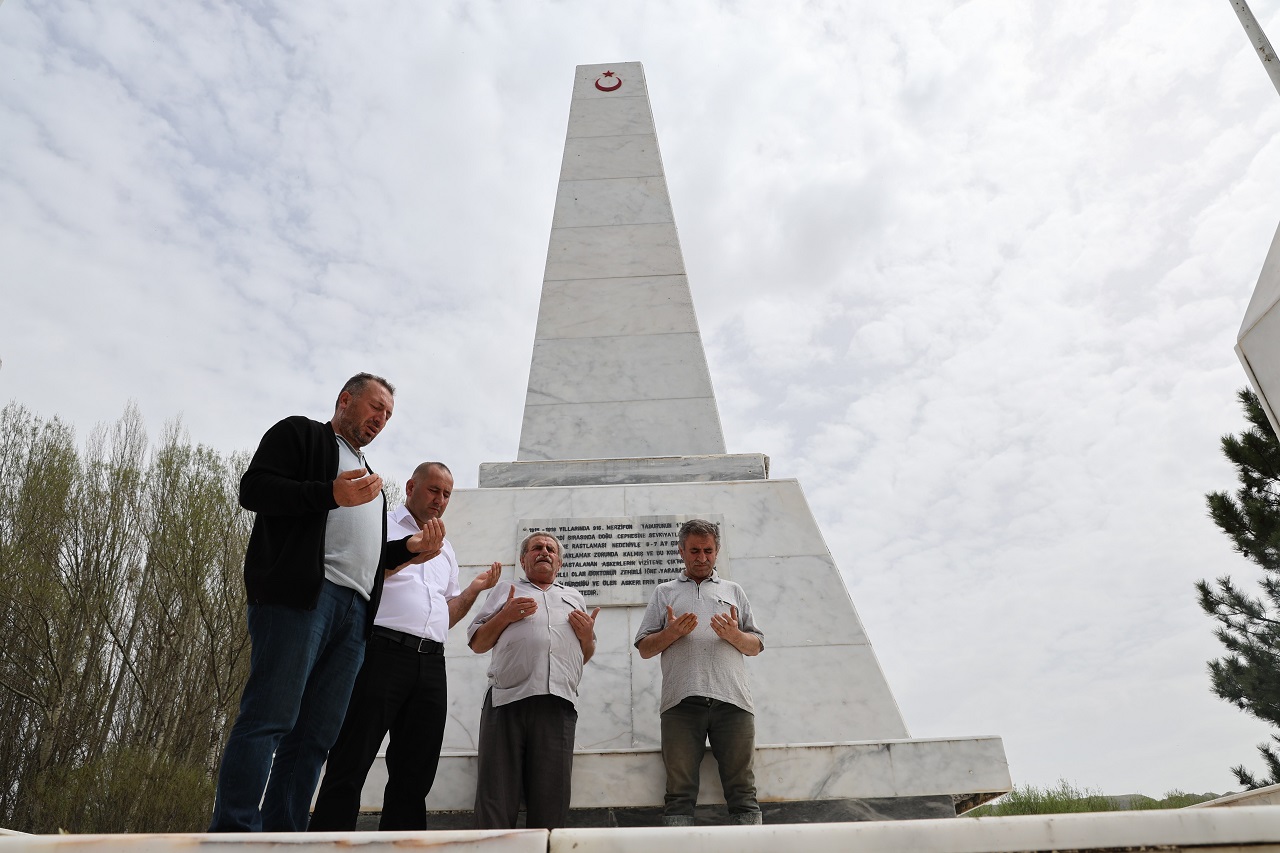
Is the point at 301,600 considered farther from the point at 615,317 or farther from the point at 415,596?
the point at 615,317

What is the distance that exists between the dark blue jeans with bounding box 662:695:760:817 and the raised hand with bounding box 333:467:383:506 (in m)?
1.56

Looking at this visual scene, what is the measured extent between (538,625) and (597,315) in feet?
12.2

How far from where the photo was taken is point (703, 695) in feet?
10.5

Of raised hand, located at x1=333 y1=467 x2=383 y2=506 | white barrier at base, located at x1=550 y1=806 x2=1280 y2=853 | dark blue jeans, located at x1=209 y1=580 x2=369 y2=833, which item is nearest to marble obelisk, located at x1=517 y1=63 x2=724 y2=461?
dark blue jeans, located at x1=209 y1=580 x2=369 y2=833

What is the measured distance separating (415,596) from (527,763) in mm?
732

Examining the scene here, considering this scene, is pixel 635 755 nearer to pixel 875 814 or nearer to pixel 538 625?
Answer: pixel 538 625

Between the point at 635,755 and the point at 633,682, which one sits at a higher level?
the point at 633,682

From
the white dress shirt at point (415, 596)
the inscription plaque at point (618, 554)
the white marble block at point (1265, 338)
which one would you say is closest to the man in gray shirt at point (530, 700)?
the white dress shirt at point (415, 596)

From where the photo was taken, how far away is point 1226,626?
1061 centimetres

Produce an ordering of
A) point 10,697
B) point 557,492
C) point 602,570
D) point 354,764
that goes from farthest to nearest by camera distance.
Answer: point 10,697 < point 557,492 < point 602,570 < point 354,764

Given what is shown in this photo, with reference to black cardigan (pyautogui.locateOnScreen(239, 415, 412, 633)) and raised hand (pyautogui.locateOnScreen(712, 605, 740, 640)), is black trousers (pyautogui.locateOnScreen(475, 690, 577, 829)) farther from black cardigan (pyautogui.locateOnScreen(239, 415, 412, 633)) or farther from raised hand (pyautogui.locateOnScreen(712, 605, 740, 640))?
black cardigan (pyautogui.locateOnScreen(239, 415, 412, 633))

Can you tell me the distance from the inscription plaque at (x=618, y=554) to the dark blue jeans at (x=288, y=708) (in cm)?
206

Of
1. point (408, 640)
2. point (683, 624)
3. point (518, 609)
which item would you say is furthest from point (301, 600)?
point (683, 624)

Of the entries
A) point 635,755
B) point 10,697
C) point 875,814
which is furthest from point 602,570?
point 10,697
